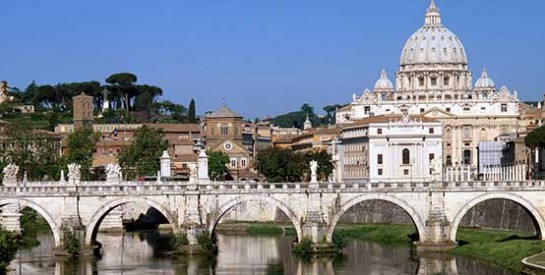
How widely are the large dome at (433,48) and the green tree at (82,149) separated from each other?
179ft

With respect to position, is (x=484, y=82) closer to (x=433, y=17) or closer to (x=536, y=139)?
(x=433, y=17)

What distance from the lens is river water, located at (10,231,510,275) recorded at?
6681 cm

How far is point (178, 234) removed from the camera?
242 feet

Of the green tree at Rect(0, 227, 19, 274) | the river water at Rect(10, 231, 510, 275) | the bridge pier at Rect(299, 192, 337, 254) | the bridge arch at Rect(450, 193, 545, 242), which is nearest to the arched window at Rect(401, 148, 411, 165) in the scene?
the river water at Rect(10, 231, 510, 275)

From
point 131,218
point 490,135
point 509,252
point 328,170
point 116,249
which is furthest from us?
point 490,135

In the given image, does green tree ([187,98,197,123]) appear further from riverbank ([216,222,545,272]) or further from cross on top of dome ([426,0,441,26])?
riverbank ([216,222,545,272])

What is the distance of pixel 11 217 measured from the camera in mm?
83312

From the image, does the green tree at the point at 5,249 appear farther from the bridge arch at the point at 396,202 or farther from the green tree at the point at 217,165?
the green tree at the point at 217,165

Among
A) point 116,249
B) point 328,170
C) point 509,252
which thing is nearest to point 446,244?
point 509,252

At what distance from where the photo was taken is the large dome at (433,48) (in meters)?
173

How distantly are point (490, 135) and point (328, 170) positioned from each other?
91.8ft

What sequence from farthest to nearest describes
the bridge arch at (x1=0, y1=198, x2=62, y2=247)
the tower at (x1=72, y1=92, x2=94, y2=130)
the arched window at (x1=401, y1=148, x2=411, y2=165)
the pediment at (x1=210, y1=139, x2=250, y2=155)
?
the tower at (x1=72, y1=92, x2=94, y2=130), the pediment at (x1=210, y1=139, x2=250, y2=155), the arched window at (x1=401, y1=148, x2=411, y2=165), the bridge arch at (x1=0, y1=198, x2=62, y2=247)

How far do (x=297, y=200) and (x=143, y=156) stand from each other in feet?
132

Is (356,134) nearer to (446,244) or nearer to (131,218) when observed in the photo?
(131,218)
